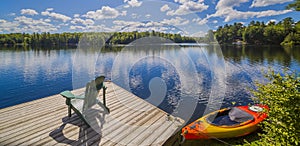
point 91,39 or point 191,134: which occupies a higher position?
point 91,39

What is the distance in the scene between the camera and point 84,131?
353 centimetres

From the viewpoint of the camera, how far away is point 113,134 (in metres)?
3.50

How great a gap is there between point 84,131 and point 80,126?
0.85ft

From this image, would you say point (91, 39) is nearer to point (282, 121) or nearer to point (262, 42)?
point (282, 121)

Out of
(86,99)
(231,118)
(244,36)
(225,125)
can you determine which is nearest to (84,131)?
(86,99)

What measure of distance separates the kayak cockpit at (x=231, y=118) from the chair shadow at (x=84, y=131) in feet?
11.8

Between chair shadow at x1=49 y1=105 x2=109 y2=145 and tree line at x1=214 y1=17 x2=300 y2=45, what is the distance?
5879cm

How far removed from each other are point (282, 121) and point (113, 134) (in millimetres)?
2990

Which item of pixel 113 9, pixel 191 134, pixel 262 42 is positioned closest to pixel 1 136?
pixel 113 9

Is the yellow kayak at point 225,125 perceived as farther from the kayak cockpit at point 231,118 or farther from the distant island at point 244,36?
the distant island at point 244,36

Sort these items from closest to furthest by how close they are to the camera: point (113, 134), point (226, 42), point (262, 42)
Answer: point (113, 134), point (262, 42), point (226, 42)

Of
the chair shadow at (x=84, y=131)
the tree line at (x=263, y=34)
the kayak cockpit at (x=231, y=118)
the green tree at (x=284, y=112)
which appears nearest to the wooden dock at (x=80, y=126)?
the chair shadow at (x=84, y=131)

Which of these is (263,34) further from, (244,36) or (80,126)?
(80,126)

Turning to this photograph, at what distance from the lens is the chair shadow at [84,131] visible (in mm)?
3206
